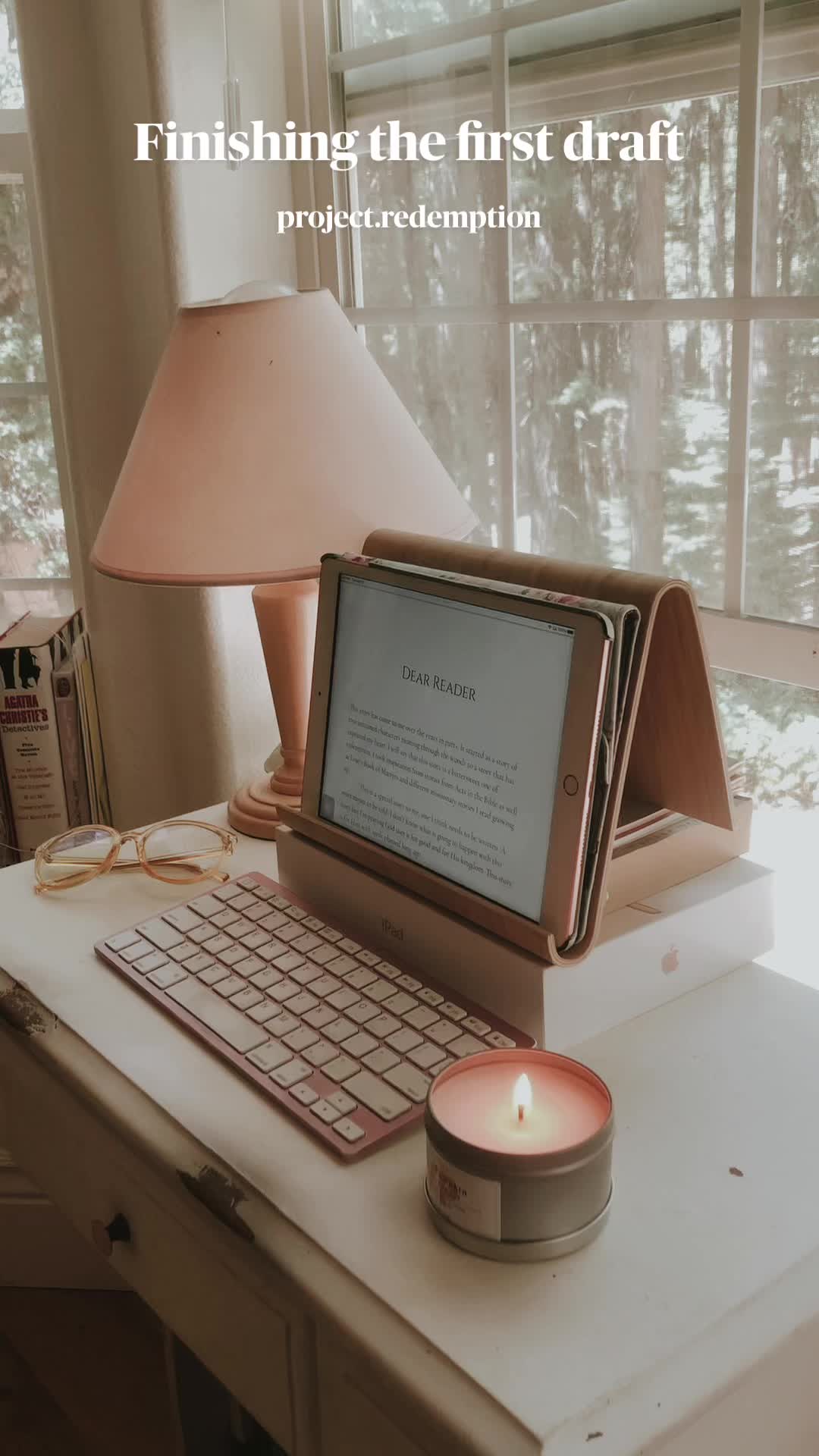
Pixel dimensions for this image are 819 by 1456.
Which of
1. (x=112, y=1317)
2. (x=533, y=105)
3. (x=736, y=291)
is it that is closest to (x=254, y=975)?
(x=736, y=291)

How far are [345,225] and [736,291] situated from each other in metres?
0.57

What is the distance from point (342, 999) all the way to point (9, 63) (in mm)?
1312

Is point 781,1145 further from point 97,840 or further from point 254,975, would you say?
point 97,840

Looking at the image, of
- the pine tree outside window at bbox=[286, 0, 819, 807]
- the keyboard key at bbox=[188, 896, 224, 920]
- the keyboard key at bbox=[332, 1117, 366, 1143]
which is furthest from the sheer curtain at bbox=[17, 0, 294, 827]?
the keyboard key at bbox=[332, 1117, 366, 1143]

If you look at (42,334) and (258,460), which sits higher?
(42,334)

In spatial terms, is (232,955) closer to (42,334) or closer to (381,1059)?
(381,1059)

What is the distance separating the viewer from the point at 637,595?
0.78 metres

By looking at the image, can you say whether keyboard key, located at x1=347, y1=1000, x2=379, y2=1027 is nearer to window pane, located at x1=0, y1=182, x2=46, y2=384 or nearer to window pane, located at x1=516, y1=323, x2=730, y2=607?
window pane, located at x1=516, y1=323, x2=730, y2=607

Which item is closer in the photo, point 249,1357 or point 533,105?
point 249,1357

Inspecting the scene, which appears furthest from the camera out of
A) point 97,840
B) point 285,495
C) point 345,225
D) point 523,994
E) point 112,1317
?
point 112,1317

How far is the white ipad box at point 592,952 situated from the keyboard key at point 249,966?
8 centimetres

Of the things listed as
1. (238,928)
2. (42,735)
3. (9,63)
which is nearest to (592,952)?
(238,928)

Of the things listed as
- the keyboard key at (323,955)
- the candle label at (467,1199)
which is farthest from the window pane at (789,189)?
the candle label at (467,1199)

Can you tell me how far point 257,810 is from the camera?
3.87ft
